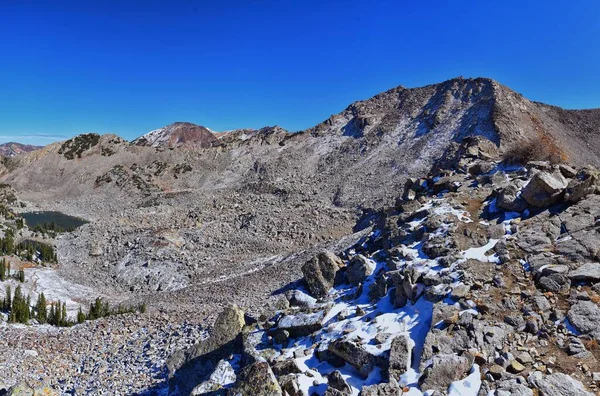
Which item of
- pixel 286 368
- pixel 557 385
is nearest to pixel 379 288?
pixel 286 368

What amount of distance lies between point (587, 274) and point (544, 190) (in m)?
4.83

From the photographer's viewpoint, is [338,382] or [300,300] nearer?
[338,382]

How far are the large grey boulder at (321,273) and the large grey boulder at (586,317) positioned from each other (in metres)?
8.95

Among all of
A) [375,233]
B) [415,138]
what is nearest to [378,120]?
[415,138]

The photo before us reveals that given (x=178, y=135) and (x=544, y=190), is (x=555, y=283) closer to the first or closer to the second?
(x=544, y=190)

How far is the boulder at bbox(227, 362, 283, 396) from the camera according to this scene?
848cm

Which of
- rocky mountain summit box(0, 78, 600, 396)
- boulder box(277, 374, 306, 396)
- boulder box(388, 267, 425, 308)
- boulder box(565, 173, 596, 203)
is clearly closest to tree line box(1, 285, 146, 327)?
rocky mountain summit box(0, 78, 600, 396)

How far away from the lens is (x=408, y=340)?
937 centimetres

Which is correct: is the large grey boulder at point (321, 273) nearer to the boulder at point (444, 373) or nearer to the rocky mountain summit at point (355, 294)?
the rocky mountain summit at point (355, 294)

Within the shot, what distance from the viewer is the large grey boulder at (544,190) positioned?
1414 cm

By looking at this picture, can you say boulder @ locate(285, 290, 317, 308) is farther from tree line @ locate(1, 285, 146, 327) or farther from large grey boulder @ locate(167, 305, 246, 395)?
tree line @ locate(1, 285, 146, 327)

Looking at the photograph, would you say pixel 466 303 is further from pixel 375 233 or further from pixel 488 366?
pixel 375 233

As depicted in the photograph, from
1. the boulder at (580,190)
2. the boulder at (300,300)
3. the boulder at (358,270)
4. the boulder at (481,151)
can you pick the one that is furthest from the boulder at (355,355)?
the boulder at (481,151)

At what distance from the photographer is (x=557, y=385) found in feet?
25.0
